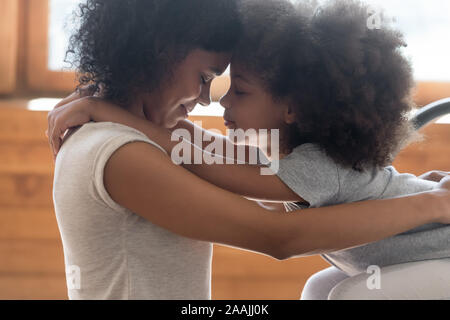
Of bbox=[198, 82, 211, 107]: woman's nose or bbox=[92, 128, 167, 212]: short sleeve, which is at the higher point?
bbox=[198, 82, 211, 107]: woman's nose

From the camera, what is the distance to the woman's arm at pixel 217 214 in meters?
0.77

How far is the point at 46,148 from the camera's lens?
1.71 m

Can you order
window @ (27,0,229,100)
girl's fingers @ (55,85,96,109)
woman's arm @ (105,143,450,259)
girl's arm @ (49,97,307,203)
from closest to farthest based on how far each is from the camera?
woman's arm @ (105,143,450,259) < girl's arm @ (49,97,307,203) < girl's fingers @ (55,85,96,109) < window @ (27,0,229,100)

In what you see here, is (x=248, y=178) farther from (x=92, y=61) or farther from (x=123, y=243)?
(x=92, y=61)

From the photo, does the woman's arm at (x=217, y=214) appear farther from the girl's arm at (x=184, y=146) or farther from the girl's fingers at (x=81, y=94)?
the girl's fingers at (x=81, y=94)

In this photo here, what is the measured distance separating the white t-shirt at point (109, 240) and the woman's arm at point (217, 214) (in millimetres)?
36

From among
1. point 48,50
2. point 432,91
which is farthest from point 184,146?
point 432,91

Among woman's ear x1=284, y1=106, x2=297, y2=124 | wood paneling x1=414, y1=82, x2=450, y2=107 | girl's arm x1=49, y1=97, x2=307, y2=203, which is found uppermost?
wood paneling x1=414, y1=82, x2=450, y2=107

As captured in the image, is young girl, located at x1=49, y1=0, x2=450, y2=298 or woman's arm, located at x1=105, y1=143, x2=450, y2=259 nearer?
woman's arm, located at x1=105, y1=143, x2=450, y2=259

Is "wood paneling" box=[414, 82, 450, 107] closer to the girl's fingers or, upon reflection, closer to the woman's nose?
the woman's nose

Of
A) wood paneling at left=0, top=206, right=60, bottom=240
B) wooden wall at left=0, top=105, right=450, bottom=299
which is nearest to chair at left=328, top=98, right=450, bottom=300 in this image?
wooden wall at left=0, top=105, right=450, bottom=299

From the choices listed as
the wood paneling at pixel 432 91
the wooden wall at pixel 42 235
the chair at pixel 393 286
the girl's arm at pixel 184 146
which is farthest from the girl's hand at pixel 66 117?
the wood paneling at pixel 432 91

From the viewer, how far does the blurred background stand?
1700 millimetres

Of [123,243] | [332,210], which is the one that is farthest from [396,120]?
[123,243]
